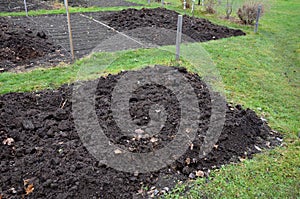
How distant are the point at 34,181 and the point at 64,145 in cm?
56

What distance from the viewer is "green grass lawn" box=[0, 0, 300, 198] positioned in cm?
278

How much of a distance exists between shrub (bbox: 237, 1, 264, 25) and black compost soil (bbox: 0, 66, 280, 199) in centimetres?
673

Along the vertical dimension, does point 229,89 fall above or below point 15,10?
below

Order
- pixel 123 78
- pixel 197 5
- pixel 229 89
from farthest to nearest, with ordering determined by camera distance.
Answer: pixel 197 5, pixel 229 89, pixel 123 78

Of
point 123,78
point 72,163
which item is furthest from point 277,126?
point 72,163

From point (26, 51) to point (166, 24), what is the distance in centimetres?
443

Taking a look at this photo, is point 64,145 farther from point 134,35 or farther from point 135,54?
point 134,35

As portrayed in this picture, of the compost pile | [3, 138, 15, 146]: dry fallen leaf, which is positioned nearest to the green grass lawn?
[3, 138, 15, 146]: dry fallen leaf

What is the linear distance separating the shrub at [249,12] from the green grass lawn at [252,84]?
0.41 metres

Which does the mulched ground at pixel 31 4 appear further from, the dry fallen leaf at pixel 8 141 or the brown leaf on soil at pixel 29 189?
the brown leaf on soil at pixel 29 189

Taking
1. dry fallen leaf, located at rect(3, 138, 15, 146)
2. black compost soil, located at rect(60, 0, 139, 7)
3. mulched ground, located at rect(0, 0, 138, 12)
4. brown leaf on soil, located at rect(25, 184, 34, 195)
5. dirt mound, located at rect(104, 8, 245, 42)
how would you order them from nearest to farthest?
brown leaf on soil, located at rect(25, 184, 34, 195), dry fallen leaf, located at rect(3, 138, 15, 146), dirt mound, located at rect(104, 8, 245, 42), mulched ground, located at rect(0, 0, 138, 12), black compost soil, located at rect(60, 0, 139, 7)

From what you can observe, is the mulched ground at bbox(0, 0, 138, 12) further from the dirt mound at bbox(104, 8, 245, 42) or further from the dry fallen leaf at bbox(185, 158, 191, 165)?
the dry fallen leaf at bbox(185, 158, 191, 165)

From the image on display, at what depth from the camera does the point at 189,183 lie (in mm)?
2729

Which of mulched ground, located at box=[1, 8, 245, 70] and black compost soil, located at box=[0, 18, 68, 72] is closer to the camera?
black compost soil, located at box=[0, 18, 68, 72]
